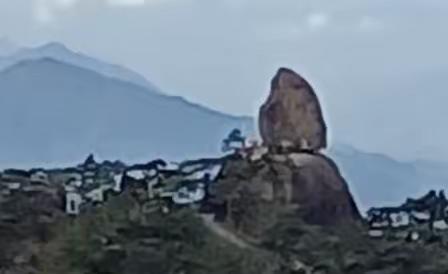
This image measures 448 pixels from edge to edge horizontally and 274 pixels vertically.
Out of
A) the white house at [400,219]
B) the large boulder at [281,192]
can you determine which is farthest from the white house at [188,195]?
the white house at [400,219]

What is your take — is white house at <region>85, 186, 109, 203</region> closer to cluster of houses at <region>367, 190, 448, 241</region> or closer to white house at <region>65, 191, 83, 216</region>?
white house at <region>65, 191, 83, 216</region>

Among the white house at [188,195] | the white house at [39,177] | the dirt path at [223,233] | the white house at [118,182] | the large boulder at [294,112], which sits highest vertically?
the large boulder at [294,112]

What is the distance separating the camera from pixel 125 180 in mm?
5449

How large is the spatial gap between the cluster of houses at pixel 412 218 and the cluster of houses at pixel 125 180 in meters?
0.64

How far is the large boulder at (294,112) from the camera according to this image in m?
6.97

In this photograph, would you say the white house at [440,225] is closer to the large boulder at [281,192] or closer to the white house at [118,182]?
the large boulder at [281,192]

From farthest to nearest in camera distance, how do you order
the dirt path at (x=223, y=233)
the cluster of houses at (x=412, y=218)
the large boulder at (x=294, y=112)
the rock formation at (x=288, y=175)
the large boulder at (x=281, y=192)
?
the large boulder at (x=294, y=112)
the rock formation at (x=288, y=175)
the large boulder at (x=281, y=192)
the cluster of houses at (x=412, y=218)
the dirt path at (x=223, y=233)

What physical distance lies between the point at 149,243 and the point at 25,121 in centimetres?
268

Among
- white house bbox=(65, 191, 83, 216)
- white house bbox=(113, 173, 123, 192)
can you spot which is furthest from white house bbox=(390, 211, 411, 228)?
white house bbox=(65, 191, 83, 216)

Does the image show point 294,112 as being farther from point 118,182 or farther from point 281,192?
point 118,182

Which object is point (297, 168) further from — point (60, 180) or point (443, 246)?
point (443, 246)

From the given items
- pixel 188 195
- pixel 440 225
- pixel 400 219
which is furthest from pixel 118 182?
pixel 440 225

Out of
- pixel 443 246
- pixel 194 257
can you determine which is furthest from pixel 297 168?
pixel 194 257

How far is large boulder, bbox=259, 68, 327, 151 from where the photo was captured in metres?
6.97
